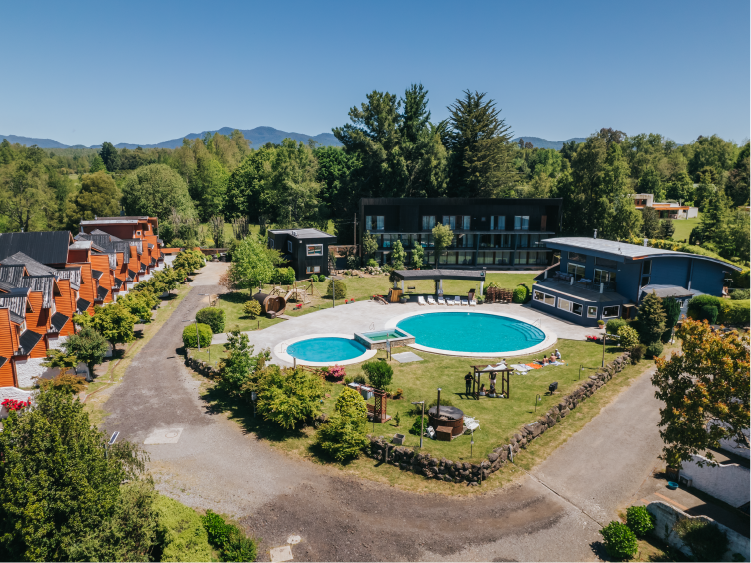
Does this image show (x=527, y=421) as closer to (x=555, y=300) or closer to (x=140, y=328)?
Result: (x=555, y=300)

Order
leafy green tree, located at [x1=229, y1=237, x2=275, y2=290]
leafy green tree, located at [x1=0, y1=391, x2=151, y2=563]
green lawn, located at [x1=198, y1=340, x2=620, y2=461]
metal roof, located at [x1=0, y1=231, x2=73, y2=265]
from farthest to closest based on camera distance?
leafy green tree, located at [x1=229, y1=237, x2=275, y2=290]
metal roof, located at [x1=0, y1=231, x2=73, y2=265]
green lawn, located at [x1=198, y1=340, x2=620, y2=461]
leafy green tree, located at [x1=0, y1=391, x2=151, y2=563]

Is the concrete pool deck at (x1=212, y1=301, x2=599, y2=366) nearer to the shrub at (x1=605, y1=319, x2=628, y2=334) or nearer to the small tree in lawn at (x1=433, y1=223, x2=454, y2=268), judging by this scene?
the shrub at (x1=605, y1=319, x2=628, y2=334)

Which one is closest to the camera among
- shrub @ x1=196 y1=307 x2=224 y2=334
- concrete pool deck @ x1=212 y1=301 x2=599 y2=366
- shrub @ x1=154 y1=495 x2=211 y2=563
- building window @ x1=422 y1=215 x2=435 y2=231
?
shrub @ x1=154 y1=495 x2=211 y2=563

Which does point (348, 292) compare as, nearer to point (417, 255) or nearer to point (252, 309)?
point (252, 309)

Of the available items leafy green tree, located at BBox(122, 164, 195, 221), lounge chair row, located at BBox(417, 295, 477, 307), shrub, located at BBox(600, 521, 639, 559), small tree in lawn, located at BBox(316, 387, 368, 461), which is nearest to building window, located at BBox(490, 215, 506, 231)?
lounge chair row, located at BBox(417, 295, 477, 307)

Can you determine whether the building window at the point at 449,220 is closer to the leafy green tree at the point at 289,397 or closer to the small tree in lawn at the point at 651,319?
the small tree in lawn at the point at 651,319

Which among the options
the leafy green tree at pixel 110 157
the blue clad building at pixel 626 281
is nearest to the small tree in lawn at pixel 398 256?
→ the blue clad building at pixel 626 281
